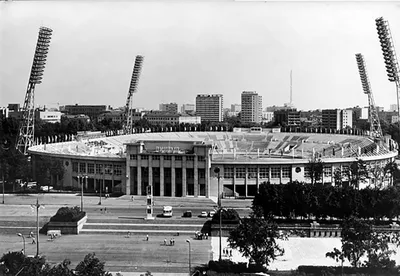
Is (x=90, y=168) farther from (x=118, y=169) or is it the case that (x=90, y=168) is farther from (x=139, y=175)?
(x=139, y=175)

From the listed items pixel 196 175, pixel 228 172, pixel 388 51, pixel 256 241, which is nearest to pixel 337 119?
pixel 388 51

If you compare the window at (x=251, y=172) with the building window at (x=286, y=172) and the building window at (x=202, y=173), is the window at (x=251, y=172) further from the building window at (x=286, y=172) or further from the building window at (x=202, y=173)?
the building window at (x=202, y=173)

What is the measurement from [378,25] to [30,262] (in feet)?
217

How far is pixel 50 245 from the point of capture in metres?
42.2

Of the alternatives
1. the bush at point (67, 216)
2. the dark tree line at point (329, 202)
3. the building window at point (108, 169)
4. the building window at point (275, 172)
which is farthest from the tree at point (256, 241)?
the building window at point (108, 169)

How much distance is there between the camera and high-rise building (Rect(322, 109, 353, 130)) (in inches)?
7344

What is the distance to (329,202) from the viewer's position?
48.2 meters

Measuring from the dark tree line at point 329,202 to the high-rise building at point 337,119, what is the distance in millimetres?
139520

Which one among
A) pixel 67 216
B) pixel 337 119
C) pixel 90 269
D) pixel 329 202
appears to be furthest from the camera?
pixel 337 119

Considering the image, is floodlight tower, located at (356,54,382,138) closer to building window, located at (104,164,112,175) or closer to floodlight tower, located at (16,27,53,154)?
building window, located at (104,164,112,175)

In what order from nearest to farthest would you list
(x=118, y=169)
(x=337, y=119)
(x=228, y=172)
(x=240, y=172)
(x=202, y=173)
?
(x=202, y=173)
(x=228, y=172)
(x=240, y=172)
(x=118, y=169)
(x=337, y=119)

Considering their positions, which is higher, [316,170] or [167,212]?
[316,170]

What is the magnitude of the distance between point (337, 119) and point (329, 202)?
14231cm

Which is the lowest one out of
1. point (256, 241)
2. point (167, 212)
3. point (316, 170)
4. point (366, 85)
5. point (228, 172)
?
point (167, 212)
